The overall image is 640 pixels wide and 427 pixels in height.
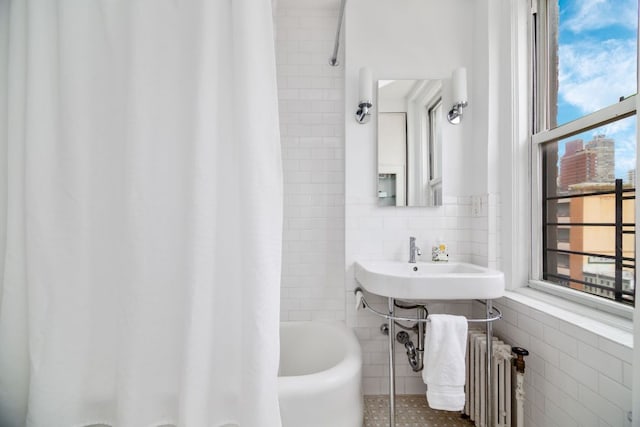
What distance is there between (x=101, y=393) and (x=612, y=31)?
2270 mm

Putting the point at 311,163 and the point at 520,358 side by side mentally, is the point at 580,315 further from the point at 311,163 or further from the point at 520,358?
the point at 311,163

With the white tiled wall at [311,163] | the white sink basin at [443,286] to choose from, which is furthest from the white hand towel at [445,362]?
the white tiled wall at [311,163]

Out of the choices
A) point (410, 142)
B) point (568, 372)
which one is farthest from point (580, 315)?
point (410, 142)

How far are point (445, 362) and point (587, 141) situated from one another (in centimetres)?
117

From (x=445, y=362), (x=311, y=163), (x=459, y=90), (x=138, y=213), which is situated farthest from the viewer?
(x=311, y=163)

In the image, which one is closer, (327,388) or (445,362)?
(327,388)

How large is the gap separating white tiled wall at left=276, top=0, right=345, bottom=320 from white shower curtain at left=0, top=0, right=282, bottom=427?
1.14m

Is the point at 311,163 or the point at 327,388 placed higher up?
the point at 311,163

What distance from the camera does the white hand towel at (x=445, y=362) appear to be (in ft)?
4.16

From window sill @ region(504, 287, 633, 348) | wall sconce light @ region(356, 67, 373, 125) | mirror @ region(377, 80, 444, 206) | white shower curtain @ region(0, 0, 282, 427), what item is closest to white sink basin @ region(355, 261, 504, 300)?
window sill @ region(504, 287, 633, 348)

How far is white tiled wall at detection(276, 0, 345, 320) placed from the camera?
1971 millimetres

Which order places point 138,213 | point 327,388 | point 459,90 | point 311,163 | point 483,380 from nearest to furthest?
point 138,213, point 327,388, point 483,380, point 459,90, point 311,163

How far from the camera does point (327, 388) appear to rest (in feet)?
3.80

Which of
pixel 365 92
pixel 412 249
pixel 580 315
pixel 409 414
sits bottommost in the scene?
pixel 409 414
